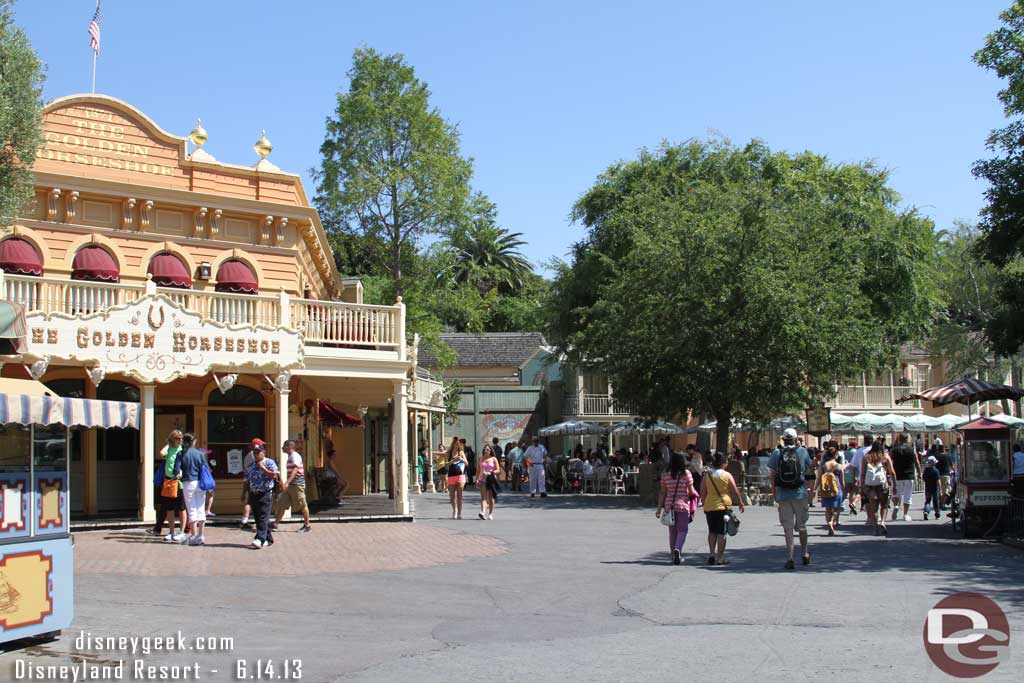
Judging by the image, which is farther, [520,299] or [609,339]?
[520,299]

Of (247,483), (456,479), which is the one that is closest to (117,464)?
(247,483)

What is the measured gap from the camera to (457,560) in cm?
1555

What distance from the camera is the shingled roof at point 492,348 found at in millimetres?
56469

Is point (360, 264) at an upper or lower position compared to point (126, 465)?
upper

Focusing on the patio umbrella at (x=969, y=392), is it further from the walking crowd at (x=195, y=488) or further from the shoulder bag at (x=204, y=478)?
the shoulder bag at (x=204, y=478)

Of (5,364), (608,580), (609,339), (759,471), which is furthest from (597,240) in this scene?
(608,580)

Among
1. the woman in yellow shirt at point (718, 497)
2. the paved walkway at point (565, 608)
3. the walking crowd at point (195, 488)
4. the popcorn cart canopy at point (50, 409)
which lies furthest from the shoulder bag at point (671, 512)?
the popcorn cart canopy at point (50, 409)

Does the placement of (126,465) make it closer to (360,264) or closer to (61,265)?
(61,265)

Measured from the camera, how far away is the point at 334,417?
28.9m

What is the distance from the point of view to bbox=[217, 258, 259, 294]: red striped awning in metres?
23.6

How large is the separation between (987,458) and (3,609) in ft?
55.3

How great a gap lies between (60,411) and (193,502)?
8.54m

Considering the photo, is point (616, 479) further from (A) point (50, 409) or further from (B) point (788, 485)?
(A) point (50, 409)

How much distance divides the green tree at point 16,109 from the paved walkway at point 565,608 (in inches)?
244
